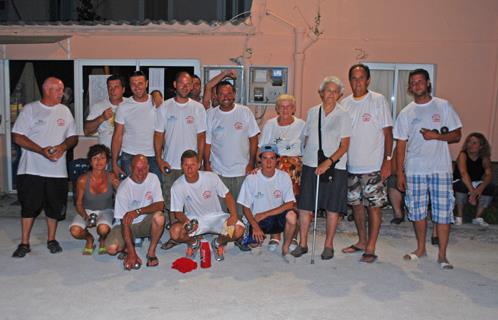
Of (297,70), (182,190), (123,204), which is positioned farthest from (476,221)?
(123,204)

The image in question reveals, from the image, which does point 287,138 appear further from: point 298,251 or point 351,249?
point 351,249

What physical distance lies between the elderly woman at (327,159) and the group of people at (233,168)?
0.01m

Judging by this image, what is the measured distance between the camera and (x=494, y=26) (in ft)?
25.1

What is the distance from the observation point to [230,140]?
18.0 ft

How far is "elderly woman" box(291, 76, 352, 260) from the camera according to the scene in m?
4.97

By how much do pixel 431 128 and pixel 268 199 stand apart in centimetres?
179

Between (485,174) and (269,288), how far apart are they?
3858 millimetres

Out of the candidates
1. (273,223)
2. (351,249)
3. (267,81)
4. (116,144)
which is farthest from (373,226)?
(267,81)

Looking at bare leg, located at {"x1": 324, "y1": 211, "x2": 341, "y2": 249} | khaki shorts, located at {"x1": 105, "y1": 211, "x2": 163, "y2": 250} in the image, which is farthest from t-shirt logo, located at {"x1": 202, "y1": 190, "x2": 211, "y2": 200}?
Answer: bare leg, located at {"x1": 324, "y1": 211, "x2": 341, "y2": 249}

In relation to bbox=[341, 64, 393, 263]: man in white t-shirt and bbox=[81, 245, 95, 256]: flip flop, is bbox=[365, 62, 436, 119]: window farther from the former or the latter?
bbox=[81, 245, 95, 256]: flip flop

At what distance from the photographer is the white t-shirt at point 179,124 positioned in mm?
5457

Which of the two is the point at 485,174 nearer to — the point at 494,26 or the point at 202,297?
the point at 494,26

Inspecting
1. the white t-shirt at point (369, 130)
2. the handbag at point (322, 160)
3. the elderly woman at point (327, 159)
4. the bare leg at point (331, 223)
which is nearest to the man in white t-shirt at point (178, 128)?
the elderly woman at point (327, 159)

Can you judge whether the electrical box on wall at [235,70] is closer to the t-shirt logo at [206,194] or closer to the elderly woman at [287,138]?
the elderly woman at [287,138]
